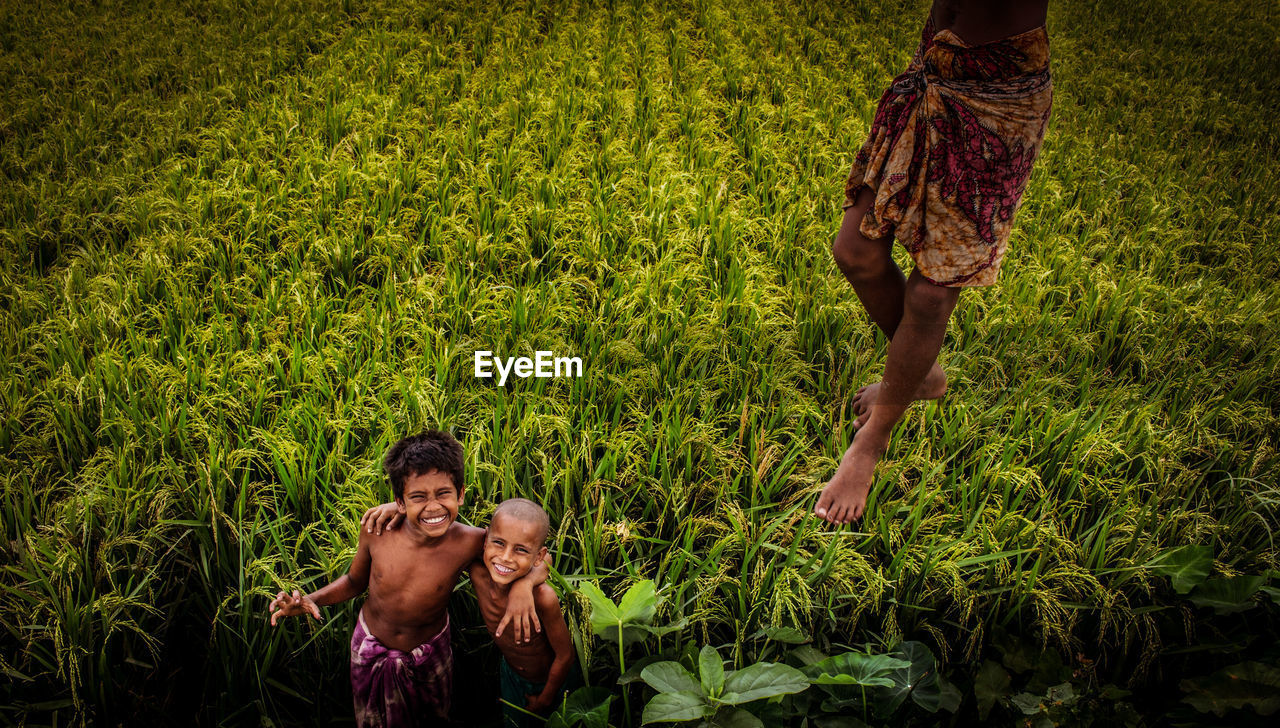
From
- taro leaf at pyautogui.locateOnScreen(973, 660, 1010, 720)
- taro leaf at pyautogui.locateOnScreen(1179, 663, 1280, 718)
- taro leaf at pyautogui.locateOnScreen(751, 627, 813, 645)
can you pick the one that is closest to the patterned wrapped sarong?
taro leaf at pyautogui.locateOnScreen(751, 627, 813, 645)

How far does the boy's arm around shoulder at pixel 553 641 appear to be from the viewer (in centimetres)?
155

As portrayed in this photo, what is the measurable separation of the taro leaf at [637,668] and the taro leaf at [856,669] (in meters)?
0.35

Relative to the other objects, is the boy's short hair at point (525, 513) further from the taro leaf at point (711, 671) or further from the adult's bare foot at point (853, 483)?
the adult's bare foot at point (853, 483)

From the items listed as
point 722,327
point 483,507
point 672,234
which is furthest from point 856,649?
point 672,234

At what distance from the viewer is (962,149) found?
5.92 ft

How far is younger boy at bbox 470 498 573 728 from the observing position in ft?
5.04

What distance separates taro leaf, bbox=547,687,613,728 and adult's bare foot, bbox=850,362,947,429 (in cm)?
106

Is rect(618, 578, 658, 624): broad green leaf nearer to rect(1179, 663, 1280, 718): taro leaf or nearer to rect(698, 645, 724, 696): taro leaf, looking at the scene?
rect(698, 645, 724, 696): taro leaf

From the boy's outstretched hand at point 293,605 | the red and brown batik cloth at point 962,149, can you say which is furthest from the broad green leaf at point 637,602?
the red and brown batik cloth at point 962,149

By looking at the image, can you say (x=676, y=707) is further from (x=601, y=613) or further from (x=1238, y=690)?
(x=1238, y=690)

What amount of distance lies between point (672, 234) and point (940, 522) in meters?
1.72

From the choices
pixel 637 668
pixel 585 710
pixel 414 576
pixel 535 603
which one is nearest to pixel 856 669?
pixel 637 668

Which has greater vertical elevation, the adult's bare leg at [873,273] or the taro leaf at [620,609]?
the adult's bare leg at [873,273]

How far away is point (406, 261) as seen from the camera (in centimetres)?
298
